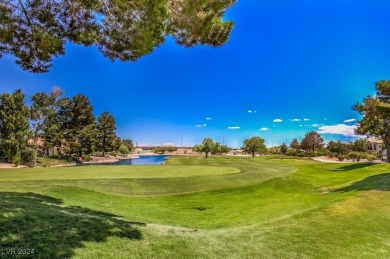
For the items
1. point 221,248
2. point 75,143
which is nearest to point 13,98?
point 75,143

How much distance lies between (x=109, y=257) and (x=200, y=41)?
19.4 ft

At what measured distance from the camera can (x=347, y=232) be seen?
670 centimetres

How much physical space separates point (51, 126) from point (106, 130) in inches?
766

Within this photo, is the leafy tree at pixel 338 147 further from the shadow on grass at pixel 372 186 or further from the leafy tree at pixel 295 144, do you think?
the shadow on grass at pixel 372 186

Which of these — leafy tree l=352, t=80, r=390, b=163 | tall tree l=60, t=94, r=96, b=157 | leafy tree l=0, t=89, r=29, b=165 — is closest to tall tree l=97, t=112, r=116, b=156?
tall tree l=60, t=94, r=96, b=157

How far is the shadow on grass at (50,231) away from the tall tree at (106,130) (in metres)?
63.3

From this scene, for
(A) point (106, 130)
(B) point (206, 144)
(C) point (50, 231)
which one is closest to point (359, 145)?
(B) point (206, 144)

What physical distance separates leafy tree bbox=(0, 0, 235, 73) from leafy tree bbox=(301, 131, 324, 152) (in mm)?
83776

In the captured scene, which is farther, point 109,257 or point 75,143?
point 75,143

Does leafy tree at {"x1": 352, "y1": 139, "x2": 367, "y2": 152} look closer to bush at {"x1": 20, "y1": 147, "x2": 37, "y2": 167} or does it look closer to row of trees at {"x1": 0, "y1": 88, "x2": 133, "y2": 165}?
row of trees at {"x1": 0, "y1": 88, "x2": 133, "y2": 165}

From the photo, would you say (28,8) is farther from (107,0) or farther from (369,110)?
(369,110)

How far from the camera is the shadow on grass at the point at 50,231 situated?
399 cm

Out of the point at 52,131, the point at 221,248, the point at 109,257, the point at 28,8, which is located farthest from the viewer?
the point at 52,131

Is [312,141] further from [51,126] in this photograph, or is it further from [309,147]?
[51,126]
